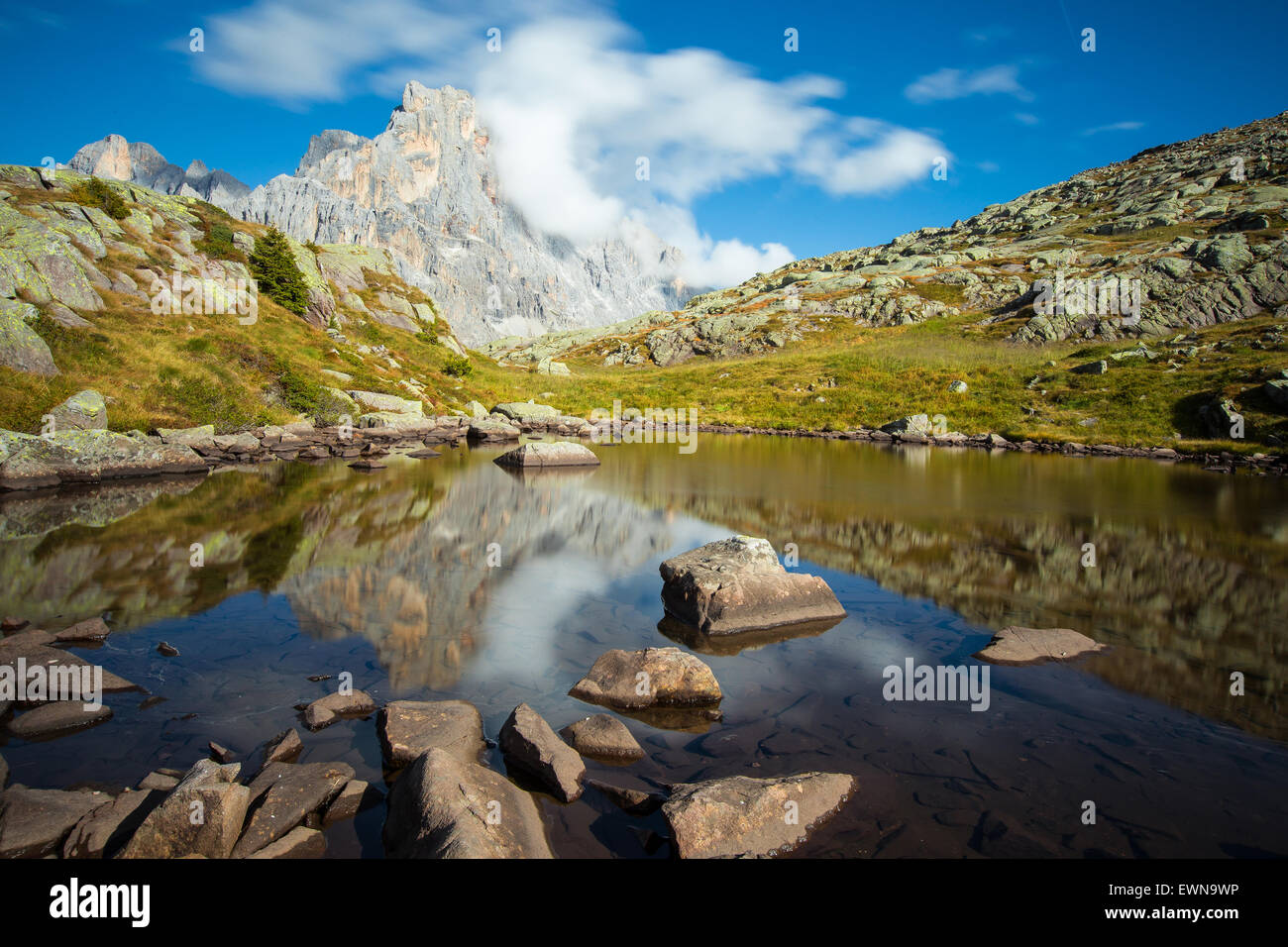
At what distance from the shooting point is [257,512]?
22000mm

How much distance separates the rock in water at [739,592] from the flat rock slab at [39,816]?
909 cm

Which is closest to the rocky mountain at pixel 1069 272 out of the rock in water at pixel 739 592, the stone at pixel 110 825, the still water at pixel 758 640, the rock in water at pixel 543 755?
the still water at pixel 758 640

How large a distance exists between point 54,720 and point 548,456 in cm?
2872

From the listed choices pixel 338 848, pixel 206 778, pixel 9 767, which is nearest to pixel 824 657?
pixel 338 848

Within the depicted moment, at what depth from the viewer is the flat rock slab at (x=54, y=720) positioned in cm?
802

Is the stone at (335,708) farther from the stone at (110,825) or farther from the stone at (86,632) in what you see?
the stone at (86,632)

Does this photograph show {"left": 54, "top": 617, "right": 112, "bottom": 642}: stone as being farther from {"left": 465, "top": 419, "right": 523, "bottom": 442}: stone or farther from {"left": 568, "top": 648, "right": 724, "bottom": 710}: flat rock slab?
{"left": 465, "top": 419, "right": 523, "bottom": 442}: stone

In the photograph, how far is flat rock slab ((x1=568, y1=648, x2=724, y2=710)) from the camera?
9.28m

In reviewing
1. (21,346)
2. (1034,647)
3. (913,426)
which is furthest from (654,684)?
(913,426)

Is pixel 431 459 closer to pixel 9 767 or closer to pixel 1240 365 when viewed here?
pixel 9 767

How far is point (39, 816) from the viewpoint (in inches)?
243

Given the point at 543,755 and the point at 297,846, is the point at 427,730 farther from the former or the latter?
the point at 297,846
